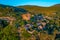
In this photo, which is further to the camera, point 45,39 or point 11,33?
point 45,39

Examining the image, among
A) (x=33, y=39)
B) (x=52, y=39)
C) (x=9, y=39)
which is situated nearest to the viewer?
(x=9, y=39)

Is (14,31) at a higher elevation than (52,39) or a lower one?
higher

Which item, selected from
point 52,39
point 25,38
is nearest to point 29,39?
point 25,38

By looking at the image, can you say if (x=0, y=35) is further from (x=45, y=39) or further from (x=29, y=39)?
(x=45, y=39)

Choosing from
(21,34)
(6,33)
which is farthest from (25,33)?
(6,33)

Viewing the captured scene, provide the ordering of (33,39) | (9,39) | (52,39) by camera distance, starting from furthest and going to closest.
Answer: (52,39)
(33,39)
(9,39)

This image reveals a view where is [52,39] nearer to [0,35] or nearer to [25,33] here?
[25,33]

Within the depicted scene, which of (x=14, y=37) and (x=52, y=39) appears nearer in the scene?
(x=14, y=37)

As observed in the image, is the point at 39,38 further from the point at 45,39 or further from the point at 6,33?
the point at 6,33
